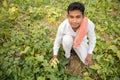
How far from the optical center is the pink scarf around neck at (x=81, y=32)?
2.78 m

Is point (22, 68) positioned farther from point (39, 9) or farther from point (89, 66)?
point (39, 9)

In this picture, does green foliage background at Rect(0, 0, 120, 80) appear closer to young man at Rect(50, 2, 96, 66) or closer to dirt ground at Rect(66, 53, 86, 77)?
dirt ground at Rect(66, 53, 86, 77)

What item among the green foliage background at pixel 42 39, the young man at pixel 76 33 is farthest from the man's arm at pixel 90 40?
the green foliage background at pixel 42 39

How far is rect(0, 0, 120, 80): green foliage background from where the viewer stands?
3027 mm

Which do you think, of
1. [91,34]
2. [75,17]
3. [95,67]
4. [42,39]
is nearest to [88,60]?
[95,67]

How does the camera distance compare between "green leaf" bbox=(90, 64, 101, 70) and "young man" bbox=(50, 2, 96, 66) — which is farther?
"green leaf" bbox=(90, 64, 101, 70)

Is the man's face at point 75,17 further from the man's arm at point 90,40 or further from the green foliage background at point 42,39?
the green foliage background at point 42,39

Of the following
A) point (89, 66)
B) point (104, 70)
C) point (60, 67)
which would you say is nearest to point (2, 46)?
point (60, 67)

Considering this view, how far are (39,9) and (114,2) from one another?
1.71m

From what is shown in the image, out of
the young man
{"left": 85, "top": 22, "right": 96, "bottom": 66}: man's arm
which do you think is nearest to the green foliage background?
{"left": 85, "top": 22, "right": 96, "bottom": 66}: man's arm

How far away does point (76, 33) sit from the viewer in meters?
2.94

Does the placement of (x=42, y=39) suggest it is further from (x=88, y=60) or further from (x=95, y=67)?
(x=95, y=67)

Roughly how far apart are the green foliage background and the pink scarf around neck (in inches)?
17.9

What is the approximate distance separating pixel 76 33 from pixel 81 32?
0.13 metres
